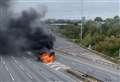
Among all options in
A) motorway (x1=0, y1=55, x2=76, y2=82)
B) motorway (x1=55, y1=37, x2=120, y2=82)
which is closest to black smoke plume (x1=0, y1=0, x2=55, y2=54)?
motorway (x1=0, y1=55, x2=76, y2=82)

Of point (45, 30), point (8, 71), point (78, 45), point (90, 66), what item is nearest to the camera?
point (45, 30)

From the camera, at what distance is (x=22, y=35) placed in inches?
873

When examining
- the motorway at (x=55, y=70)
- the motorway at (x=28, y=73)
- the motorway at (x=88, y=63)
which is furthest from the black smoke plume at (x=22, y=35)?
the motorway at (x=88, y=63)

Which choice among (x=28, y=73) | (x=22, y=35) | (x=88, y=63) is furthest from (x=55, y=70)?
(x=22, y=35)

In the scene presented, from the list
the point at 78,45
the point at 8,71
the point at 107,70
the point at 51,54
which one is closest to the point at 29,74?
the point at 8,71

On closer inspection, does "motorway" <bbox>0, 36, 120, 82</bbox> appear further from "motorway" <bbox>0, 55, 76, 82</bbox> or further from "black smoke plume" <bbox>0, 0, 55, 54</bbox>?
"black smoke plume" <bbox>0, 0, 55, 54</bbox>

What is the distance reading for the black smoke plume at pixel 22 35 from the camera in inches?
847

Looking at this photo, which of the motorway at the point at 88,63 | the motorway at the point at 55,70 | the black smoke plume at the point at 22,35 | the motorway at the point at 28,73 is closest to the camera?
the black smoke plume at the point at 22,35

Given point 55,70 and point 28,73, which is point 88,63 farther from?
point 28,73

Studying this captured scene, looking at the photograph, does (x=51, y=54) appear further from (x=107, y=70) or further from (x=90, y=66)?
(x=90, y=66)

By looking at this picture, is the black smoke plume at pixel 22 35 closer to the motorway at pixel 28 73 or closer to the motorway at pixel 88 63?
the motorway at pixel 28 73

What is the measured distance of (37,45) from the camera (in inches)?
930

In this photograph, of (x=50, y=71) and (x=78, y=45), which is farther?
(x=78, y=45)

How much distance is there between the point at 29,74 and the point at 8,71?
344 centimetres
